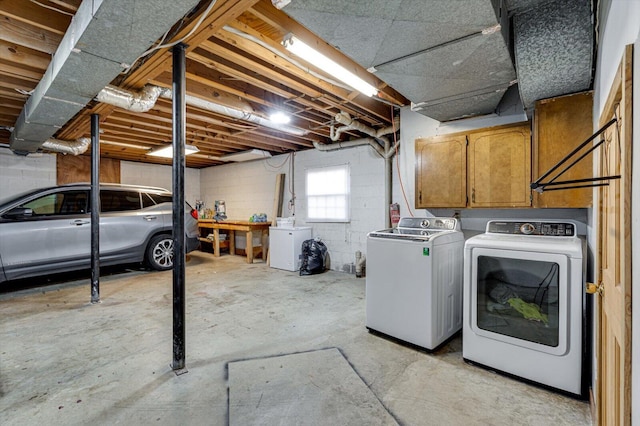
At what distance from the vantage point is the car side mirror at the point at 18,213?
3.85 metres

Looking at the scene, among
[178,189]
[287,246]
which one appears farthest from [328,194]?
[178,189]

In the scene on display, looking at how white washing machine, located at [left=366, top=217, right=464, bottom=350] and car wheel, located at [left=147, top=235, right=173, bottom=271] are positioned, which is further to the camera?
car wheel, located at [left=147, top=235, right=173, bottom=271]

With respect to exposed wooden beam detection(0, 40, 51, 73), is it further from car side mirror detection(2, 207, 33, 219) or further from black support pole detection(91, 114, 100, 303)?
car side mirror detection(2, 207, 33, 219)

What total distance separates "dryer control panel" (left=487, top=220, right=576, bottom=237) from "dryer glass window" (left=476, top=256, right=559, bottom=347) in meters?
0.42

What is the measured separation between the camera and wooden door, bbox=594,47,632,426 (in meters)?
0.88

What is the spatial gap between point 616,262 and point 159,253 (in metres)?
5.68

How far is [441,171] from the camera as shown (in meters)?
3.16

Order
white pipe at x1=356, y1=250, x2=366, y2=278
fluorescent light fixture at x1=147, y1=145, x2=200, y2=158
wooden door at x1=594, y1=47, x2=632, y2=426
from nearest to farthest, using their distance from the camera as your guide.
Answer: wooden door at x1=594, y1=47, x2=632, y2=426
white pipe at x1=356, y1=250, x2=366, y2=278
fluorescent light fixture at x1=147, y1=145, x2=200, y2=158

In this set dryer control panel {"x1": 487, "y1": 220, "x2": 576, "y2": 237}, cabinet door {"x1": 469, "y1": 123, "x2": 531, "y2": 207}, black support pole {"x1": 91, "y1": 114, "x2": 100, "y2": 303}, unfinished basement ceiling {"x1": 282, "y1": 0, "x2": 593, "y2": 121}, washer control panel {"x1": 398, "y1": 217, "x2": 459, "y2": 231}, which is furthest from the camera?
black support pole {"x1": 91, "y1": 114, "x2": 100, "y2": 303}

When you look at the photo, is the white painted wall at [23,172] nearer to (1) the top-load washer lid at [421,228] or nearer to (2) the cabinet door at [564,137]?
(1) the top-load washer lid at [421,228]

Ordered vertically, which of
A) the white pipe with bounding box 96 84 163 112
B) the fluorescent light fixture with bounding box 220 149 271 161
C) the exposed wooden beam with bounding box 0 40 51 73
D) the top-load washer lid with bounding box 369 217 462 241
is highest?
the exposed wooden beam with bounding box 0 40 51 73

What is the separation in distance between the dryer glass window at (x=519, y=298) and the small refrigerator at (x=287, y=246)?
3.51 meters

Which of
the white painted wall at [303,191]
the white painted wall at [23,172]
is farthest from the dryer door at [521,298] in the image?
the white painted wall at [23,172]

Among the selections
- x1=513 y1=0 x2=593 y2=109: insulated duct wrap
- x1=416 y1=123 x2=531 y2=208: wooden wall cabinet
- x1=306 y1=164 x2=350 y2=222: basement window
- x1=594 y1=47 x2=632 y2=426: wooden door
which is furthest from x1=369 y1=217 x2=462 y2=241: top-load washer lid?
x1=306 y1=164 x2=350 y2=222: basement window
